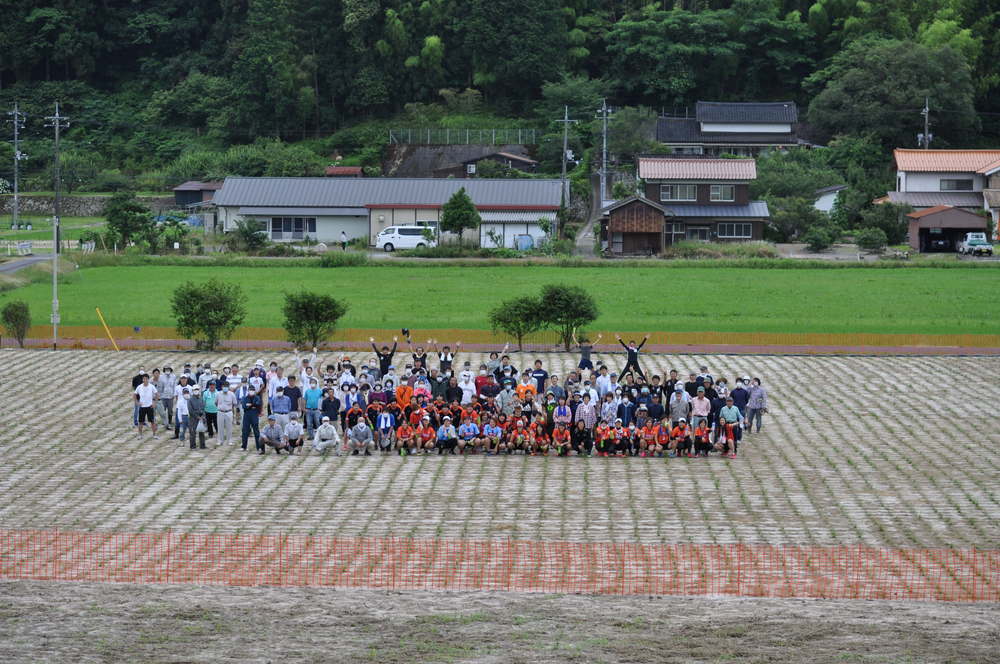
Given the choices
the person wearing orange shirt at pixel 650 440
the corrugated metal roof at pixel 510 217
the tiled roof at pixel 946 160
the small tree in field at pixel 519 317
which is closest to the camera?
the person wearing orange shirt at pixel 650 440

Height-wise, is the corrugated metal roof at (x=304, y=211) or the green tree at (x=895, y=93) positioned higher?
the green tree at (x=895, y=93)

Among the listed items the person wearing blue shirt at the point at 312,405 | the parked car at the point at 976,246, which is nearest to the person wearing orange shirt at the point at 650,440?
the person wearing blue shirt at the point at 312,405

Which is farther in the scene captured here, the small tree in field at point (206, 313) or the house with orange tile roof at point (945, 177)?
the house with orange tile roof at point (945, 177)

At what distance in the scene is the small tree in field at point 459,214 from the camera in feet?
220

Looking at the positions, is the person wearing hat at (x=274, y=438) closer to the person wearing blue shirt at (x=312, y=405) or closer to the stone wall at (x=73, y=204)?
the person wearing blue shirt at (x=312, y=405)

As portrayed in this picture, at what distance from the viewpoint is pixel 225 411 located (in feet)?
78.1

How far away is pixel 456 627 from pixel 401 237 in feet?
185

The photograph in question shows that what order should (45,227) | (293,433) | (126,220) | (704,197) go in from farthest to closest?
(45,227) < (704,197) < (126,220) < (293,433)

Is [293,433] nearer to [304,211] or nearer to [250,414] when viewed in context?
[250,414]

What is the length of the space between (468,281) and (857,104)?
149ft

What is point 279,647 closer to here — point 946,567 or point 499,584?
point 499,584

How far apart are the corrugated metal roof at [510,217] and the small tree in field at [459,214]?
2865 millimetres

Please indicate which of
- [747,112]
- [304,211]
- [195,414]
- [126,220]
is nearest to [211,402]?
[195,414]

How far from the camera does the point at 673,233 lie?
237ft
